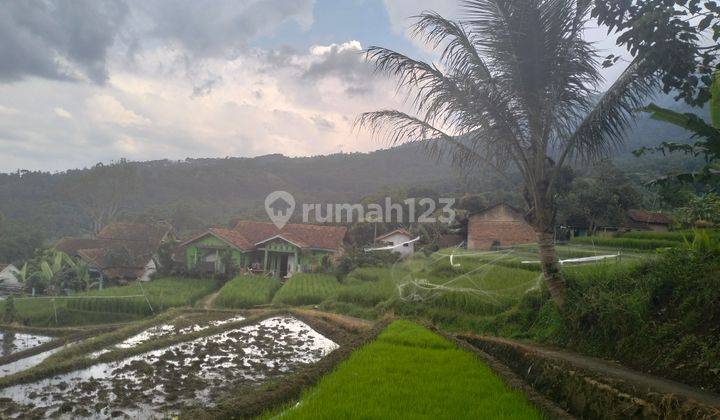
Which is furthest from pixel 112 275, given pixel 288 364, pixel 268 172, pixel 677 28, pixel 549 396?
pixel 268 172

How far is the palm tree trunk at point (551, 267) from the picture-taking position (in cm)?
872

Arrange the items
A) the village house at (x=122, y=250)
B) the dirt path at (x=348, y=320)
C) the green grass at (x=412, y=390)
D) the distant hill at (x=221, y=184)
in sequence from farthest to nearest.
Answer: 1. the distant hill at (x=221, y=184)
2. the village house at (x=122, y=250)
3. the dirt path at (x=348, y=320)
4. the green grass at (x=412, y=390)

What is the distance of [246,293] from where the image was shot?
73.0 feet

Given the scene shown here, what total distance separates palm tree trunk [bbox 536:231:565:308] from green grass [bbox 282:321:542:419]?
2.14 meters

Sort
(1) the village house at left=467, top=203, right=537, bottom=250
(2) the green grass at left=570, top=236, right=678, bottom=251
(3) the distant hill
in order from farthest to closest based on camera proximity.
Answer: (3) the distant hill, (1) the village house at left=467, top=203, right=537, bottom=250, (2) the green grass at left=570, top=236, right=678, bottom=251

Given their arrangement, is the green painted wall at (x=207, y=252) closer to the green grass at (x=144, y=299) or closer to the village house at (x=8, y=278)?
the green grass at (x=144, y=299)

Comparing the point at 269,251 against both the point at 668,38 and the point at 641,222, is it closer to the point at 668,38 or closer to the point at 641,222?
the point at 641,222

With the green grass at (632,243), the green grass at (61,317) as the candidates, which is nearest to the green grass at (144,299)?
the green grass at (61,317)

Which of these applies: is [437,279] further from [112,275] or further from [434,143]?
[112,275]

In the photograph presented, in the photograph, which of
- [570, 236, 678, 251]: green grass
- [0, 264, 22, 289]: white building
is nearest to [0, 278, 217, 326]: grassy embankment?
[0, 264, 22, 289]: white building

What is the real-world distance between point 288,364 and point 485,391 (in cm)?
516

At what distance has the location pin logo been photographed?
43.8m

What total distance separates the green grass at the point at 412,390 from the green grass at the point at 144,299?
51.2ft

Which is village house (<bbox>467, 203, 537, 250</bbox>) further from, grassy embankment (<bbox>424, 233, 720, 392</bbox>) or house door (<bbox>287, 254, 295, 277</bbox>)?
grassy embankment (<bbox>424, 233, 720, 392</bbox>)
